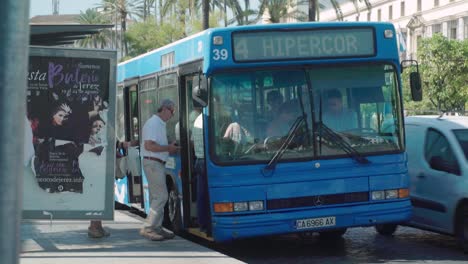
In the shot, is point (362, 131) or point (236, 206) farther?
point (362, 131)

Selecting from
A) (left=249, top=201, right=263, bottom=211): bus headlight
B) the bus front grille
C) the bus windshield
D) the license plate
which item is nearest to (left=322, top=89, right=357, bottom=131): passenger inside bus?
the bus windshield

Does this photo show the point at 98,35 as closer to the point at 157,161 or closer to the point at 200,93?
the point at 157,161

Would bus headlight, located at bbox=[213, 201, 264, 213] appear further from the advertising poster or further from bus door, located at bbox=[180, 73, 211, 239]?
the advertising poster

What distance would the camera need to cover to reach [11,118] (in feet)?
10.1

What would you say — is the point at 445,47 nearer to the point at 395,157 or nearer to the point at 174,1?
the point at 174,1

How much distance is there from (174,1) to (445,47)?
60.4 ft

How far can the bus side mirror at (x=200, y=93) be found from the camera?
1038 cm

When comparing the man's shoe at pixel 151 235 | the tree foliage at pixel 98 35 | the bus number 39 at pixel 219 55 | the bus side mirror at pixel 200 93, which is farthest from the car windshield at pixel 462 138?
the tree foliage at pixel 98 35

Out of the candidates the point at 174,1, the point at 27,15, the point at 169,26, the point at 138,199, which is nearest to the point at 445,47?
the point at 174,1

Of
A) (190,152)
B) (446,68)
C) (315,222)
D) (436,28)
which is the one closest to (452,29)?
(436,28)

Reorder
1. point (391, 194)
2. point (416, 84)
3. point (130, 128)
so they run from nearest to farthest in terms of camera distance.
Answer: point (391, 194)
point (416, 84)
point (130, 128)

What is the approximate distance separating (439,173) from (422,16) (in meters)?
79.5

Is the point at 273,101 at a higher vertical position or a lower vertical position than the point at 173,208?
higher

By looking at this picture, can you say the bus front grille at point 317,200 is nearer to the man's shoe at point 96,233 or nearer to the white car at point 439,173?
the white car at point 439,173
